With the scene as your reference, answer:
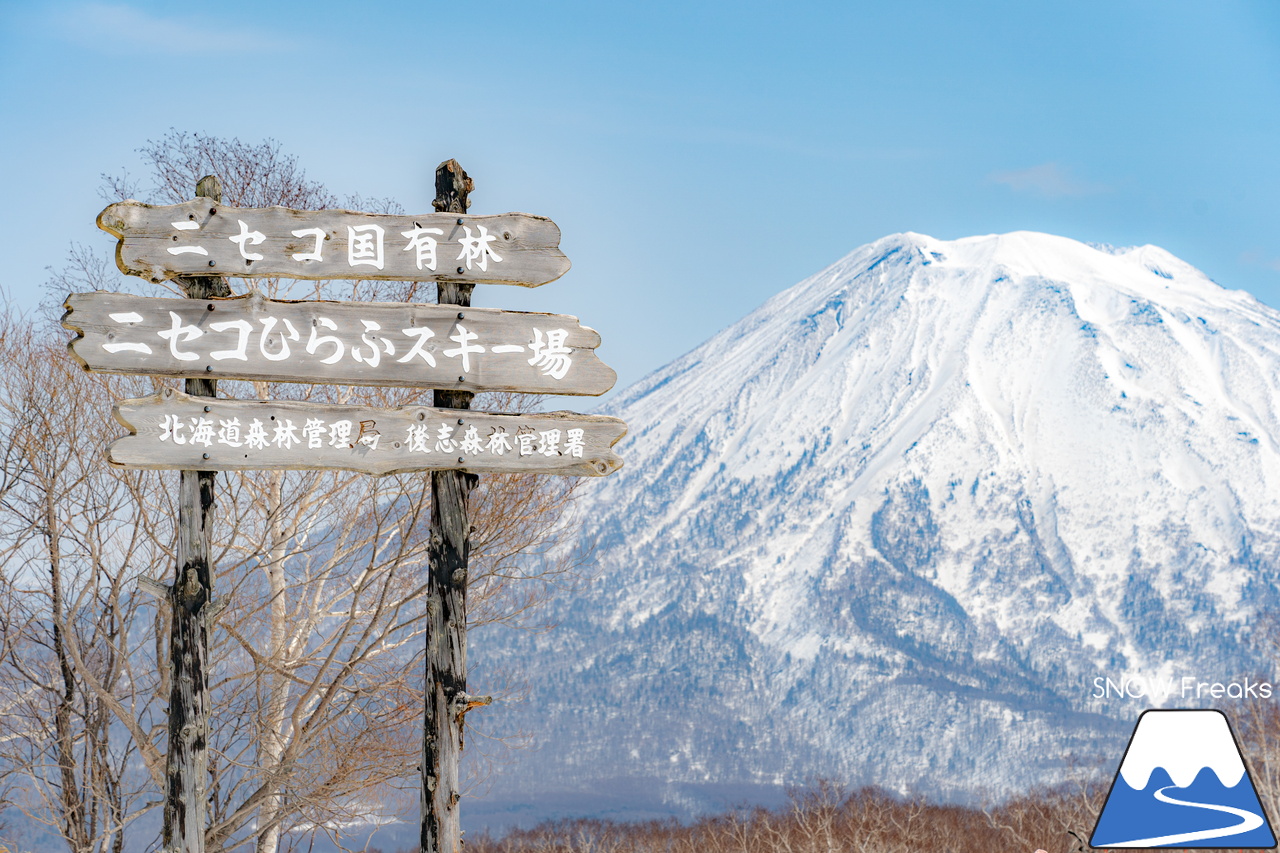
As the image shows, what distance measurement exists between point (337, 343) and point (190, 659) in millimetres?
1407

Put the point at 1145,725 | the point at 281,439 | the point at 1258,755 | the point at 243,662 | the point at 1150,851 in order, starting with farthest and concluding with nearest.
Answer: the point at 1258,755
the point at 243,662
the point at 281,439
the point at 1150,851
the point at 1145,725

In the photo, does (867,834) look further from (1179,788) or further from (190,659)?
(1179,788)

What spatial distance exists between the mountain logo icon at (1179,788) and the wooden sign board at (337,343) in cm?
252

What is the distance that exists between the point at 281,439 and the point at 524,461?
96cm

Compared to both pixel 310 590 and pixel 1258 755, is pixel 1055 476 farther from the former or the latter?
pixel 310 590

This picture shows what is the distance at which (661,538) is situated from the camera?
108m

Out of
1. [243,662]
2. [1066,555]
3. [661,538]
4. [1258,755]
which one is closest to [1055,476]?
[1066,555]

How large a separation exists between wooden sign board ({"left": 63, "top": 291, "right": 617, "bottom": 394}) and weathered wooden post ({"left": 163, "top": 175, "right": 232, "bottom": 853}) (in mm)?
168

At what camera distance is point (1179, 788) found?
2.50 m

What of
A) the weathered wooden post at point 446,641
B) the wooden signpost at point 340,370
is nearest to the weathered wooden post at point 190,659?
the wooden signpost at point 340,370

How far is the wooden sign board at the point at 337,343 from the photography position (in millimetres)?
4227
